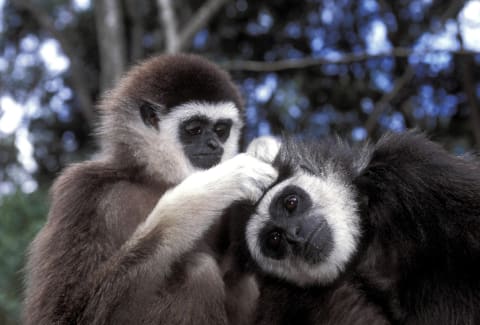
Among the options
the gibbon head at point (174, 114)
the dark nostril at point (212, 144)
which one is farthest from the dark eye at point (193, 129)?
the dark nostril at point (212, 144)

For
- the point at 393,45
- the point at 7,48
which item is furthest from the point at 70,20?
the point at 393,45

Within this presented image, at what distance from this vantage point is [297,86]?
998 cm

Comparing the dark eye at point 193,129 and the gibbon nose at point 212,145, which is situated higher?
the dark eye at point 193,129

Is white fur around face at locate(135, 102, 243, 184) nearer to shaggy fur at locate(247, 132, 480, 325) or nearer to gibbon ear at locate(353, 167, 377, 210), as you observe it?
shaggy fur at locate(247, 132, 480, 325)

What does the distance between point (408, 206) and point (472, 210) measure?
0.37m

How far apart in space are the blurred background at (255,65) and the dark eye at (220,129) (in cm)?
352

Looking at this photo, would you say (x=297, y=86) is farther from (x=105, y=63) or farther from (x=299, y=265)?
(x=299, y=265)

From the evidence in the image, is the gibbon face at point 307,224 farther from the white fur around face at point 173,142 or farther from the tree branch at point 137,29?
the tree branch at point 137,29

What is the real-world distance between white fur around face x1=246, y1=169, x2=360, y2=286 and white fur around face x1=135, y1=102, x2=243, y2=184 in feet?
2.36

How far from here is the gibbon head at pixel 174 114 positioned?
474 cm

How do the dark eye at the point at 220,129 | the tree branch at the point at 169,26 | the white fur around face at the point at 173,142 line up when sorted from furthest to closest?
the tree branch at the point at 169,26 → the dark eye at the point at 220,129 → the white fur around face at the point at 173,142

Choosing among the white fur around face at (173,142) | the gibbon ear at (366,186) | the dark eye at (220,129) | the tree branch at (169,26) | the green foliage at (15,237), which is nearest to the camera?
the gibbon ear at (366,186)

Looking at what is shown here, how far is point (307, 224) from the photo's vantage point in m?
4.12

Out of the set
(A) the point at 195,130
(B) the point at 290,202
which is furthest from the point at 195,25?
(B) the point at 290,202
